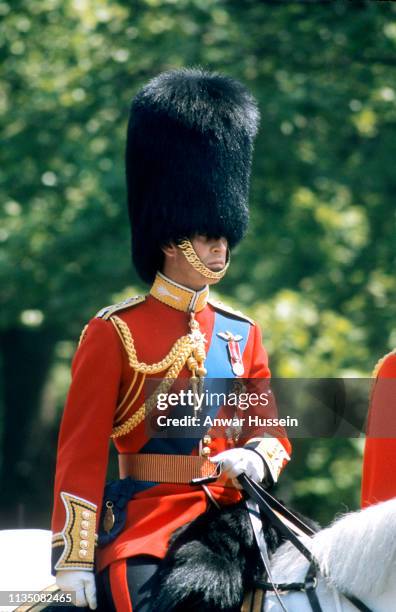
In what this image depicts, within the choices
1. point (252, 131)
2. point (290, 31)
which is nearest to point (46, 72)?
point (290, 31)

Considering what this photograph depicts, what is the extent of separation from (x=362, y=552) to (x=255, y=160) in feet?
19.9

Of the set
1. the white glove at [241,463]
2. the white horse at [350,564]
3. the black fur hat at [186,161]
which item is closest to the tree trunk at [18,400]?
the black fur hat at [186,161]

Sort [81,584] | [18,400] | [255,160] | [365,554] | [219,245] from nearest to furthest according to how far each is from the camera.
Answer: [365,554] < [81,584] < [219,245] < [255,160] < [18,400]

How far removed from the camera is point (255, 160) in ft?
29.8

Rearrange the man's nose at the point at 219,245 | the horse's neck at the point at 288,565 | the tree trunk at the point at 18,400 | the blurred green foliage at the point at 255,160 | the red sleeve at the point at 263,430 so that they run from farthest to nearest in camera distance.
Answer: the tree trunk at the point at 18,400 < the blurred green foliage at the point at 255,160 < the man's nose at the point at 219,245 < the red sleeve at the point at 263,430 < the horse's neck at the point at 288,565

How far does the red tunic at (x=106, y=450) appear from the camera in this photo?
3590mm

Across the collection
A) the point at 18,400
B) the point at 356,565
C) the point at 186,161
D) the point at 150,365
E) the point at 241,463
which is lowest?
the point at 356,565

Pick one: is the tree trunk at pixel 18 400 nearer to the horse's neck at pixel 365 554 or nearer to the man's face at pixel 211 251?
the man's face at pixel 211 251

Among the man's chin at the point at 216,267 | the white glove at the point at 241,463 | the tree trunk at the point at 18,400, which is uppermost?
the tree trunk at the point at 18,400

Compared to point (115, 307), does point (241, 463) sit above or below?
below

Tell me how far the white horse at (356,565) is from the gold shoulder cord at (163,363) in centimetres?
67

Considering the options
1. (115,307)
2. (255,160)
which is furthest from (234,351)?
(255,160)

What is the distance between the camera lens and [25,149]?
29.1 ft

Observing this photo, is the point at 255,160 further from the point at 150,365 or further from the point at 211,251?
the point at 150,365
